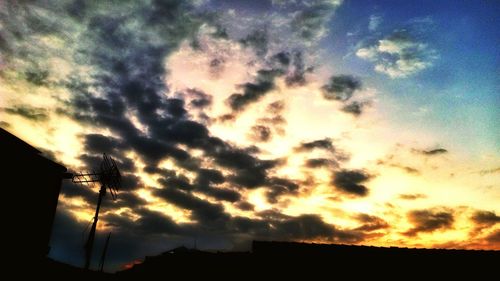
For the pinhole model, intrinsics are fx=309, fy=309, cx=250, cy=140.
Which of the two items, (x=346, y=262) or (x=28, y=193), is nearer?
(x=346, y=262)

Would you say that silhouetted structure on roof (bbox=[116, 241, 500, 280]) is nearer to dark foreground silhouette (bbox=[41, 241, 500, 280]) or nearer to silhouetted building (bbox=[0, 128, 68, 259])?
dark foreground silhouette (bbox=[41, 241, 500, 280])

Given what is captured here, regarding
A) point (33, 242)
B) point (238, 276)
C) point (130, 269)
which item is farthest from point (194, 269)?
point (33, 242)

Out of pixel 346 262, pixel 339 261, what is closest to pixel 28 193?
pixel 339 261

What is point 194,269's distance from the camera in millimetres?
15453

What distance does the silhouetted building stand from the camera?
59.1ft

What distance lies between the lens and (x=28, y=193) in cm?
1905

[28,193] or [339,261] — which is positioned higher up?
[28,193]

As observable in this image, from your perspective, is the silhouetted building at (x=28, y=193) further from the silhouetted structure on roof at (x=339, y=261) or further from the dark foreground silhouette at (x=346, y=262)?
the silhouetted structure on roof at (x=339, y=261)

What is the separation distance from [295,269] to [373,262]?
130 inches

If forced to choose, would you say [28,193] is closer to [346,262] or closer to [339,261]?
[339,261]

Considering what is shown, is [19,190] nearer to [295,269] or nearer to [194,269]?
[194,269]

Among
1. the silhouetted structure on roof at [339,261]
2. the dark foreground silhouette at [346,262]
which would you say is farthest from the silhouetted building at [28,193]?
the silhouetted structure on roof at [339,261]

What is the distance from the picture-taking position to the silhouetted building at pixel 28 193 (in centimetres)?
1800

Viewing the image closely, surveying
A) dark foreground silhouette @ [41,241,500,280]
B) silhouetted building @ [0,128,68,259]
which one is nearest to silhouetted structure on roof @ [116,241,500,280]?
dark foreground silhouette @ [41,241,500,280]
